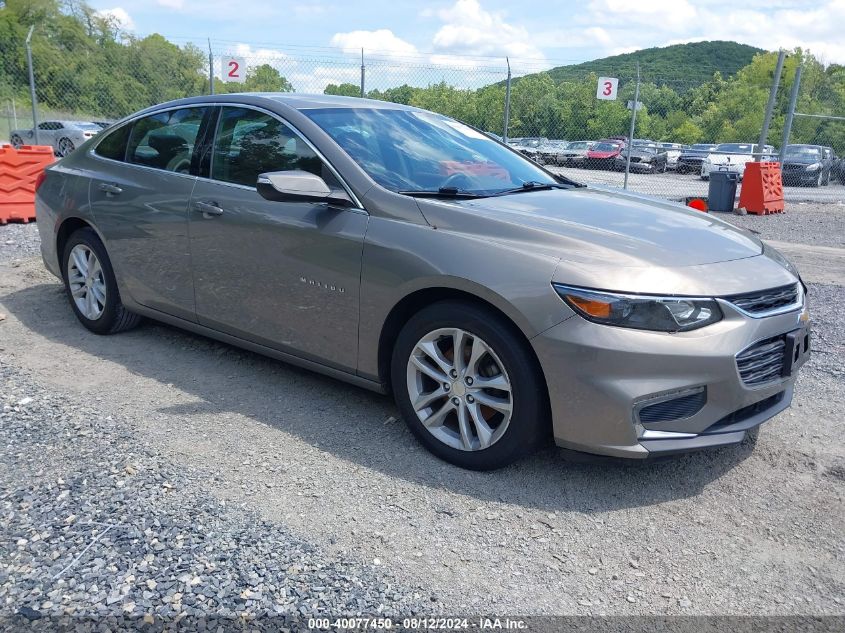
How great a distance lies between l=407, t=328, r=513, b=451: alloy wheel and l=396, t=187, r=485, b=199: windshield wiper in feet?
2.45

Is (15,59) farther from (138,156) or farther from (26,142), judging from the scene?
(138,156)

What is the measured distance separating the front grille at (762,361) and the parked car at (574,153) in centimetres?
2581

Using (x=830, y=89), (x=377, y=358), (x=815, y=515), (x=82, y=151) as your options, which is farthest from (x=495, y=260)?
(x=830, y=89)

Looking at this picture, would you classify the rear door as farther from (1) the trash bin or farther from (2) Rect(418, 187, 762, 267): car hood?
(1) the trash bin

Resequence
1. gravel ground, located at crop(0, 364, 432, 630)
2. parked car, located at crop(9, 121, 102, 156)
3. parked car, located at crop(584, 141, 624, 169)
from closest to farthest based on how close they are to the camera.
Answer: gravel ground, located at crop(0, 364, 432, 630) → parked car, located at crop(9, 121, 102, 156) → parked car, located at crop(584, 141, 624, 169)

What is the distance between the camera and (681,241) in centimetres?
339

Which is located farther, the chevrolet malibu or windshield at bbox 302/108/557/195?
windshield at bbox 302/108/557/195

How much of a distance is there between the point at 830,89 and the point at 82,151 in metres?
33.9

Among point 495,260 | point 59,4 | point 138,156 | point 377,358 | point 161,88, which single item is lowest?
point 377,358

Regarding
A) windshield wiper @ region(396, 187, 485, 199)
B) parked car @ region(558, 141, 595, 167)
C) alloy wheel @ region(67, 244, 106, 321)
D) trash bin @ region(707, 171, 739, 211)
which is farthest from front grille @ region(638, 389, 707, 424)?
parked car @ region(558, 141, 595, 167)

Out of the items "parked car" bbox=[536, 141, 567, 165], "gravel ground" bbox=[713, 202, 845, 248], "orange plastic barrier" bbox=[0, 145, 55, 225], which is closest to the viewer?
"orange plastic barrier" bbox=[0, 145, 55, 225]

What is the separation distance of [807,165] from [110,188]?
86.1 feet

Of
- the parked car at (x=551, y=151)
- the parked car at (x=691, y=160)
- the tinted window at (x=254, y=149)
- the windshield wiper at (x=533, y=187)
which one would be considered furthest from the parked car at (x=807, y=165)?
the tinted window at (x=254, y=149)

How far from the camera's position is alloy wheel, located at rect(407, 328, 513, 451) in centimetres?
327
